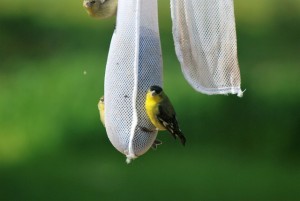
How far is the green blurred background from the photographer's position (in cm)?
611

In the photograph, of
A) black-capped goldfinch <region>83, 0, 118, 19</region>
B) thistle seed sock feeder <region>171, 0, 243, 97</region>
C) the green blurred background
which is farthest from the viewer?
the green blurred background

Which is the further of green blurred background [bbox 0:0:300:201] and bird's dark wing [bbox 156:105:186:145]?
green blurred background [bbox 0:0:300:201]

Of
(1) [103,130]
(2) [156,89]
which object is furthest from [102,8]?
(1) [103,130]

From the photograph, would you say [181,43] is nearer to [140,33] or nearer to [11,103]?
[140,33]

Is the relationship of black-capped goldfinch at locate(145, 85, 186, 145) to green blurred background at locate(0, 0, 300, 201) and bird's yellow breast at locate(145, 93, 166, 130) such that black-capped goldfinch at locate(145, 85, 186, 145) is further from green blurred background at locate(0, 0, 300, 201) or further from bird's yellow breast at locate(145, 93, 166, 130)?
green blurred background at locate(0, 0, 300, 201)

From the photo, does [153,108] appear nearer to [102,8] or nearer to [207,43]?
[207,43]

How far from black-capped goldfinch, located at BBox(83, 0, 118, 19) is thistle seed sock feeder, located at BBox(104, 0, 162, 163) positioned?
0.22 m

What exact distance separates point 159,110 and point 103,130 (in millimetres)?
3632

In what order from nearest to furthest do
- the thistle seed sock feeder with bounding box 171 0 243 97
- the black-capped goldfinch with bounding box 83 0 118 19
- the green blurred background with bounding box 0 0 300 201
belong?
1. the thistle seed sock feeder with bounding box 171 0 243 97
2. the black-capped goldfinch with bounding box 83 0 118 19
3. the green blurred background with bounding box 0 0 300 201

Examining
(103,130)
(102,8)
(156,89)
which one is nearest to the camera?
(156,89)

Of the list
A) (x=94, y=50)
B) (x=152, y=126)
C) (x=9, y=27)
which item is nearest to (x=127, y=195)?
(x=94, y=50)

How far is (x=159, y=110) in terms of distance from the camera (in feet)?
8.21

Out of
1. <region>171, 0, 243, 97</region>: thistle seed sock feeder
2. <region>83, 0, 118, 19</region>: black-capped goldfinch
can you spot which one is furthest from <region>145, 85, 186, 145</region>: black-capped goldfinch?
<region>83, 0, 118, 19</region>: black-capped goldfinch

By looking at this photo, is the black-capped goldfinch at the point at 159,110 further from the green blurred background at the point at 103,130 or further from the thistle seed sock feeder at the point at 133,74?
the green blurred background at the point at 103,130
